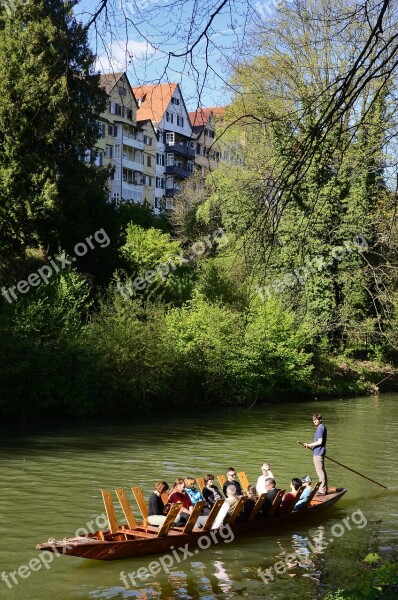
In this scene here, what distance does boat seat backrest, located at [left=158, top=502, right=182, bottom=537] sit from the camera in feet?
37.3

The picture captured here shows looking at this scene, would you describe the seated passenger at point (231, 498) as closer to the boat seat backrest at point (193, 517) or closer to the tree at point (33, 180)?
the boat seat backrest at point (193, 517)

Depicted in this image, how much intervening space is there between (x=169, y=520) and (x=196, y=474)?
639 cm

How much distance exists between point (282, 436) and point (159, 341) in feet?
25.0

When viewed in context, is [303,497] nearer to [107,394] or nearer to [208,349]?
[107,394]

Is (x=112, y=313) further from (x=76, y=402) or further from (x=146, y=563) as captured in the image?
(x=146, y=563)

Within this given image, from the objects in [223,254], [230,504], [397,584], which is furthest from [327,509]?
[223,254]

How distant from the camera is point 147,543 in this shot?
11125 mm

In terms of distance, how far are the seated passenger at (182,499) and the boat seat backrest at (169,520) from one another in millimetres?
671

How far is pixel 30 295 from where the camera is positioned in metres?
28.6

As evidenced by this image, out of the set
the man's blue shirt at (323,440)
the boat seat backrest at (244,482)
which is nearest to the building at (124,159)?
the man's blue shirt at (323,440)

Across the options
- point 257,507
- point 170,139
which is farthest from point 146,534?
point 170,139

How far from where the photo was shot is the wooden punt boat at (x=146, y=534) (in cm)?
1045

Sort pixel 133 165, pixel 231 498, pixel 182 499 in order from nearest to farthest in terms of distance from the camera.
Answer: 1. pixel 182 499
2. pixel 231 498
3. pixel 133 165

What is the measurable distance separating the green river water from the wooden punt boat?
0.61 ft
